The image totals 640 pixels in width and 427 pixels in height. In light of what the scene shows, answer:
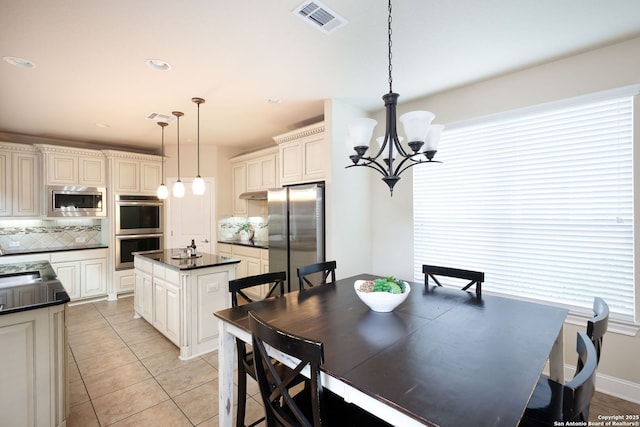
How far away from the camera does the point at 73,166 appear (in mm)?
4836

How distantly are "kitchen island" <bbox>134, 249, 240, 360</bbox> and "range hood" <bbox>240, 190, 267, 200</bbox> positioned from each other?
179 centimetres

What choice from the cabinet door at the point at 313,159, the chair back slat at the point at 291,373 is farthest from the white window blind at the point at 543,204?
the chair back slat at the point at 291,373

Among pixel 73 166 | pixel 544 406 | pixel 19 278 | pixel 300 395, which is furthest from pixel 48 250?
pixel 544 406

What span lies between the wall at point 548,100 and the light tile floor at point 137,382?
2.37m

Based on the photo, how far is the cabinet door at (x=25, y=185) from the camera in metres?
4.46

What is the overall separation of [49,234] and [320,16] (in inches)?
227

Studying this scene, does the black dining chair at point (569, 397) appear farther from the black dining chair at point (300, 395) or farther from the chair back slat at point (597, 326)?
the black dining chair at point (300, 395)

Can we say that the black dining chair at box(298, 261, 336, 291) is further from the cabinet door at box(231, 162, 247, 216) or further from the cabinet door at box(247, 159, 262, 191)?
the cabinet door at box(231, 162, 247, 216)

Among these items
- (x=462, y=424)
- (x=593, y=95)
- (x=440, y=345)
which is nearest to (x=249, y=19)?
(x=440, y=345)

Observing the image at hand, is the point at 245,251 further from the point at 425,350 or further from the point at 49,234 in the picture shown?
the point at 425,350

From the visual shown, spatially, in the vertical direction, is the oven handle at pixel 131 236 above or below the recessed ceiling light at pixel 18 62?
below

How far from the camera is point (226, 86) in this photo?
119 inches

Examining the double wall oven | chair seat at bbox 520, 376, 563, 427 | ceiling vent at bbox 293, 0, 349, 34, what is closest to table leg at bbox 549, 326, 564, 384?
chair seat at bbox 520, 376, 563, 427

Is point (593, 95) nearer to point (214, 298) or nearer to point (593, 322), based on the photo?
point (593, 322)
